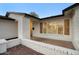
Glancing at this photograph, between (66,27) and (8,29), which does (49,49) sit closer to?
(8,29)

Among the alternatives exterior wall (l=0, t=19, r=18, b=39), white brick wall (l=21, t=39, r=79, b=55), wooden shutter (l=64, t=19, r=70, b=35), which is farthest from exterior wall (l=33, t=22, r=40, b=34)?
white brick wall (l=21, t=39, r=79, b=55)

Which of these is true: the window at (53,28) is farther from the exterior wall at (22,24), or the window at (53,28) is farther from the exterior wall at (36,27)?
the exterior wall at (22,24)

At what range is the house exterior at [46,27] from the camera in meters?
5.36

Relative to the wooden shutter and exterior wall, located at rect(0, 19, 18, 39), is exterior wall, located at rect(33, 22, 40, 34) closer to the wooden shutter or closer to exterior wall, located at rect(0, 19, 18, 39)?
the wooden shutter

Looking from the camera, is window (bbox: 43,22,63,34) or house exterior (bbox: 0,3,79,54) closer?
house exterior (bbox: 0,3,79,54)

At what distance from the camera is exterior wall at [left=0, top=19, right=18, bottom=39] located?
5281 millimetres

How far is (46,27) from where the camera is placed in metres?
8.07

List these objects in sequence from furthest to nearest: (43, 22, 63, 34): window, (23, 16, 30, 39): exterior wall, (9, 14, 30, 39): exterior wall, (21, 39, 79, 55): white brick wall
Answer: (43, 22, 63, 34): window, (23, 16, 30, 39): exterior wall, (9, 14, 30, 39): exterior wall, (21, 39, 79, 55): white brick wall

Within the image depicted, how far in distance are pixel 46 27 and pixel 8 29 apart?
140 inches
